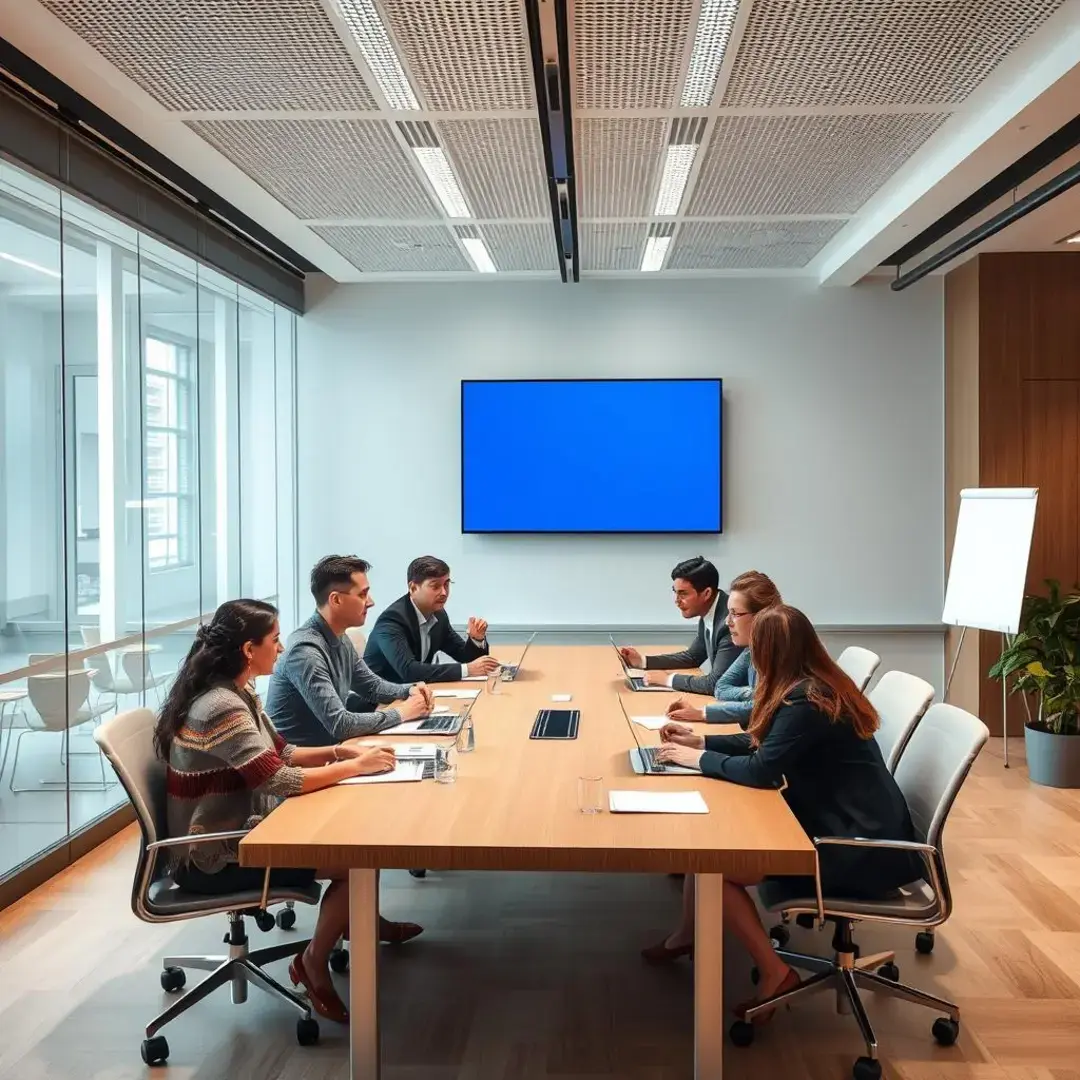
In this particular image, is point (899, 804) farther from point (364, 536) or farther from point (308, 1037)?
point (364, 536)

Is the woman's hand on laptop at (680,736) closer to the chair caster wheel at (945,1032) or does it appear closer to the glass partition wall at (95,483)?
the chair caster wheel at (945,1032)

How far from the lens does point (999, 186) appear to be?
5375mm

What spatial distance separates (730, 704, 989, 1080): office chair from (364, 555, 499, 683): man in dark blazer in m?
2.16

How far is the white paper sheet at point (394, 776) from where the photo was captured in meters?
3.02

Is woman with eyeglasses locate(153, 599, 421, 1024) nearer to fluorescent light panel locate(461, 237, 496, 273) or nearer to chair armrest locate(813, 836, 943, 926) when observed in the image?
chair armrest locate(813, 836, 943, 926)

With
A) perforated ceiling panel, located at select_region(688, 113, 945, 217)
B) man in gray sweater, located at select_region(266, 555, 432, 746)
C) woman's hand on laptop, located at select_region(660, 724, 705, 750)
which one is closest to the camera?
woman's hand on laptop, located at select_region(660, 724, 705, 750)

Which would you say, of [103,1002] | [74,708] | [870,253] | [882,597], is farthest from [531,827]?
[882,597]

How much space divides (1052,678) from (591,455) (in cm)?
333

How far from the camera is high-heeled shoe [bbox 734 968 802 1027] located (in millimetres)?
3029

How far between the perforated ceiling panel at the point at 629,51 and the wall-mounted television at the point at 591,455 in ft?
11.1

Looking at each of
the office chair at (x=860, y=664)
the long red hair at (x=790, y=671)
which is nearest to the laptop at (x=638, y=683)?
the office chair at (x=860, y=664)

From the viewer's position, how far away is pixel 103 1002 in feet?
10.9

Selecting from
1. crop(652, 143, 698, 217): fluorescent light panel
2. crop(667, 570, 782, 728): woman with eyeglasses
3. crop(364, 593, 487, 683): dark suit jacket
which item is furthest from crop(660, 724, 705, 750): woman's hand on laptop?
crop(652, 143, 698, 217): fluorescent light panel

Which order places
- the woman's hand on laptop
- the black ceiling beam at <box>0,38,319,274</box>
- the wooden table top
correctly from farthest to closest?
the black ceiling beam at <box>0,38,319,274</box>, the woman's hand on laptop, the wooden table top
